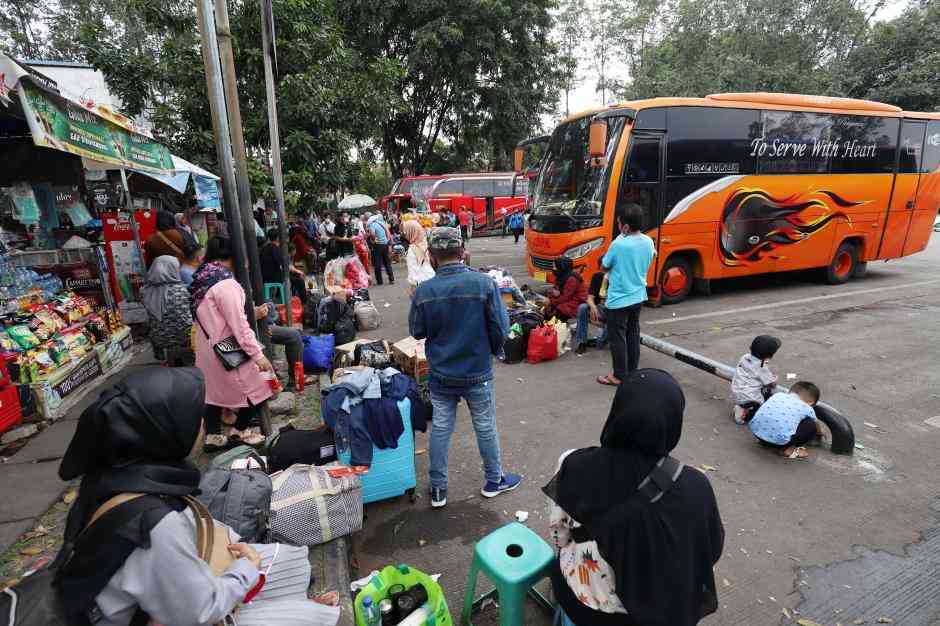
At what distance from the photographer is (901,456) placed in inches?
157

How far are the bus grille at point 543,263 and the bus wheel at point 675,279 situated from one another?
2011 mm

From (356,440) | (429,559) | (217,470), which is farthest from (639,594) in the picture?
(217,470)

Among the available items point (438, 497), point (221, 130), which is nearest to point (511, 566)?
point (438, 497)

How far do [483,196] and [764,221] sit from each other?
16.9 m

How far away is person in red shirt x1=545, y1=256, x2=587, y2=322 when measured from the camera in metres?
7.18

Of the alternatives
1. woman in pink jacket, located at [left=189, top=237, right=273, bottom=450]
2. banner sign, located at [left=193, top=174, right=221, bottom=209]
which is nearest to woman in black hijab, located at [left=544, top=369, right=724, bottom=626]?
woman in pink jacket, located at [left=189, top=237, right=273, bottom=450]

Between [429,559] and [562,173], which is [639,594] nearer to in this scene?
[429,559]

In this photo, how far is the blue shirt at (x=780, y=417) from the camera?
156 inches

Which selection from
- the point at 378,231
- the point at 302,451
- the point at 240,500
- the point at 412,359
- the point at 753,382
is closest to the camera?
the point at 240,500

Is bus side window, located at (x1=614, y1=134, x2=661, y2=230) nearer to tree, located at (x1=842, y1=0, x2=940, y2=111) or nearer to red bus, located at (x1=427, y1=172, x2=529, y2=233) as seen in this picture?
red bus, located at (x1=427, y1=172, x2=529, y2=233)

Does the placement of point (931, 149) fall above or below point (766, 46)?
below

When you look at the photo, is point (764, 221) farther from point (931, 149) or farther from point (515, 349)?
point (515, 349)

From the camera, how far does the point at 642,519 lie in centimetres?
169

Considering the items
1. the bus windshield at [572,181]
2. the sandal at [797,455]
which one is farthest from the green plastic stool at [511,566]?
the bus windshield at [572,181]
